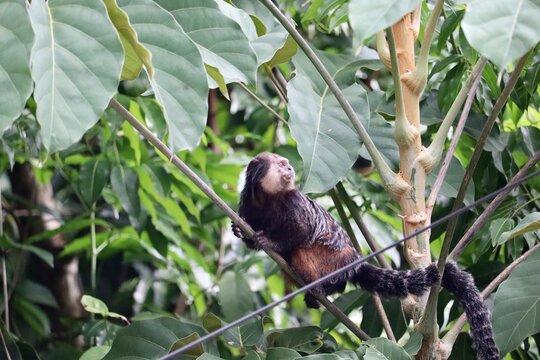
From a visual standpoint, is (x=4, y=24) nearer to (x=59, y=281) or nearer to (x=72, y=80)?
(x=72, y=80)

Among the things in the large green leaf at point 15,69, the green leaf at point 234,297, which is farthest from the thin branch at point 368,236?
the large green leaf at point 15,69

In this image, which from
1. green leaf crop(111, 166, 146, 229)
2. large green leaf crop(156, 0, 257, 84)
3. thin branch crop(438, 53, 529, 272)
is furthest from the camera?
green leaf crop(111, 166, 146, 229)

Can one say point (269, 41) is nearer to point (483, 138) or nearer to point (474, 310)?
point (483, 138)

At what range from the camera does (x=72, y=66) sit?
1.75 meters

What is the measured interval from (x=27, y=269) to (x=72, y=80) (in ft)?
10.8

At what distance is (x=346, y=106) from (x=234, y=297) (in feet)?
5.71

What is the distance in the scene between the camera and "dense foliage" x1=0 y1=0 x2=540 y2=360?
1.74 meters

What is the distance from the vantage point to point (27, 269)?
189 inches

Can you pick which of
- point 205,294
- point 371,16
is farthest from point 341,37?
point 371,16

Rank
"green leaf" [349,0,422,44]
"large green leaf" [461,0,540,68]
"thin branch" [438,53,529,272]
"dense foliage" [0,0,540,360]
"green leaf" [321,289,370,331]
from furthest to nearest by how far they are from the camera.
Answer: "green leaf" [321,289,370,331]
"thin branch" [438,53,529,272]
"dense foliage" [0,0,540,360]
"green leaf" [349,0,422,44]
"large green leaf" [461,0,540,68]

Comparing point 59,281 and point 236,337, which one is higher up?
point 236,337

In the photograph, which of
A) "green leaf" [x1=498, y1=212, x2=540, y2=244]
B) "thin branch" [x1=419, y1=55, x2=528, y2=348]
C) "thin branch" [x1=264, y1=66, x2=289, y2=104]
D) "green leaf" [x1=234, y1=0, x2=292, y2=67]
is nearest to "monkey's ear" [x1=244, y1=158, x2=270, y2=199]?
"thin branch" [x1=264, y1=66, x2=289, y2=104]

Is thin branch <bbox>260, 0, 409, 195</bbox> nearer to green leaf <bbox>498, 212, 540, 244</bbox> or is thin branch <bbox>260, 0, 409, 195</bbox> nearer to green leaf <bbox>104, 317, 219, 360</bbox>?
green leaf <bbox>498, 212, 540, 244</bbox>

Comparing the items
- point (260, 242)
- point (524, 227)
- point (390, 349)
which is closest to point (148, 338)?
point (260, 242)
